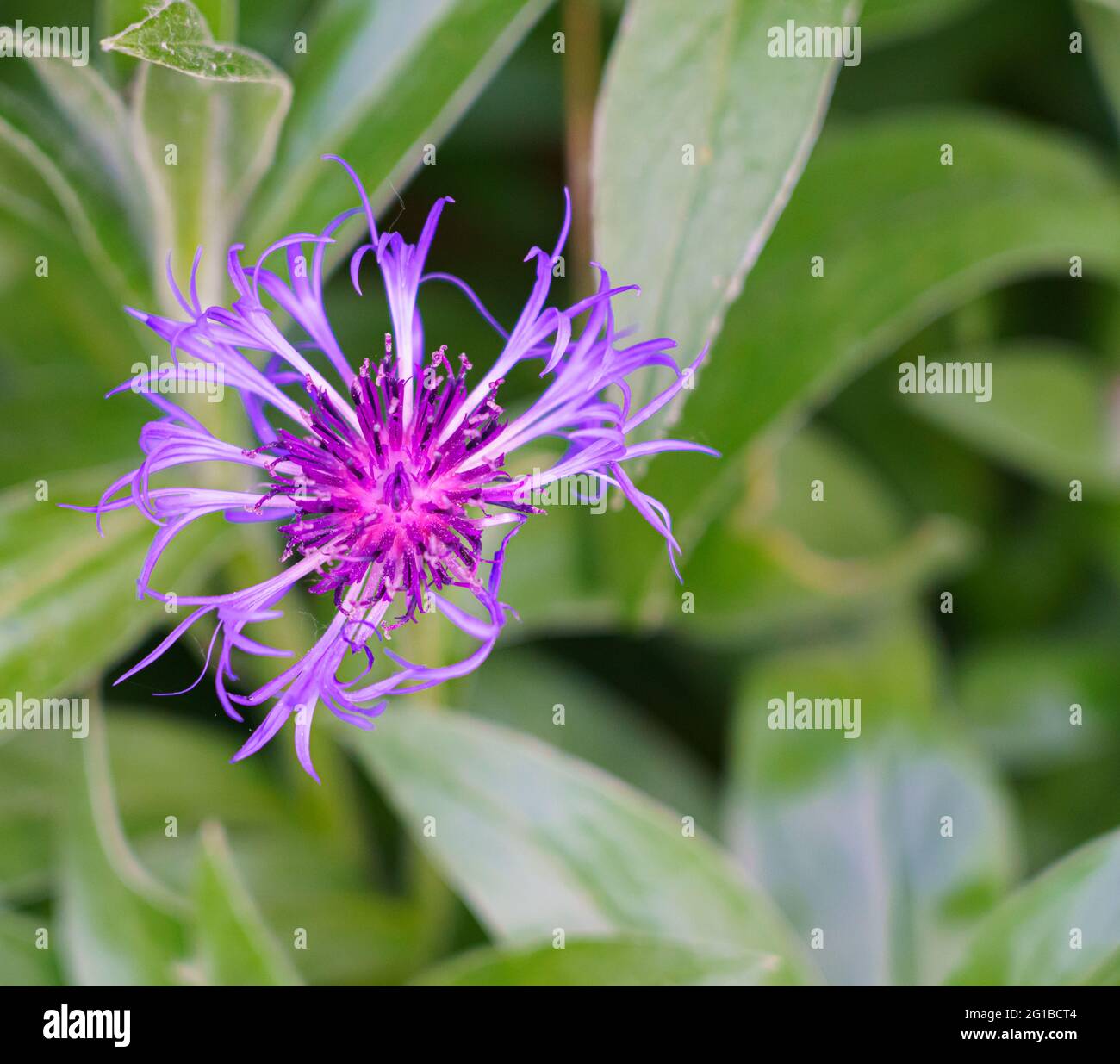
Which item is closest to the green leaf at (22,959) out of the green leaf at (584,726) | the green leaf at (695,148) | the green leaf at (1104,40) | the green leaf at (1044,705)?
the green leaf at (584,726)

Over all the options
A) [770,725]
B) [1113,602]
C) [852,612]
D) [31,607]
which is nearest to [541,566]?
[770,725]

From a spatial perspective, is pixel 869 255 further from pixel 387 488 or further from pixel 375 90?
pixel 387 488

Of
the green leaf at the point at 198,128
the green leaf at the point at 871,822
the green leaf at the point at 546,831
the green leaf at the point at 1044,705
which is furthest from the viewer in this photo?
the green leaf at the point at 1044,705

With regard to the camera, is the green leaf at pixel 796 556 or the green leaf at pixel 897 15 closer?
the green leaf at pixel 897 15

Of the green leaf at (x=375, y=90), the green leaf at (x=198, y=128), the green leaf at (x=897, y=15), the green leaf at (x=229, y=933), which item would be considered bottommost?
the green leaf at (x=229, y=933)

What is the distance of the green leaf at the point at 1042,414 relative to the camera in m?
1.75

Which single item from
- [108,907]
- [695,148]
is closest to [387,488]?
[695,148]

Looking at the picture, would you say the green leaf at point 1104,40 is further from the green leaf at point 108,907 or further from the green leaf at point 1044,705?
the green leaf at point 108,907

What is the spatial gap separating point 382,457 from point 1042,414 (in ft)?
3.77

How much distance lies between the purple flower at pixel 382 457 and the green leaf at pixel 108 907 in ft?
1.47

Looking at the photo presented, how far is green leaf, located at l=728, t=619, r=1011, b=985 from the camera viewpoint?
153 cm

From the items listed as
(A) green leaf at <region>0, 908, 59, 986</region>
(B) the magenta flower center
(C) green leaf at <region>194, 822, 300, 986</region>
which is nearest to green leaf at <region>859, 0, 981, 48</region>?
(B) the magenta flower center

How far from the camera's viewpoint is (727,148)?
102 cm
